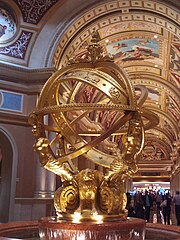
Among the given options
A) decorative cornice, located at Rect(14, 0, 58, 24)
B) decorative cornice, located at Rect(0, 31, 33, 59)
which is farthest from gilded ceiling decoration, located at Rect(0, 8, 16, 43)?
decorative cornice, located at Rect(14, 0, 58, 24)

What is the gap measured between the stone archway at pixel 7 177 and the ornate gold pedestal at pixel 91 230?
5521mm

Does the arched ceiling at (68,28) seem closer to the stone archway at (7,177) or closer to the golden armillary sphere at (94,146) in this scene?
the stone archway at (7,177)

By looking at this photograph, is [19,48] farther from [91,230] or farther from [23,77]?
[91,230]

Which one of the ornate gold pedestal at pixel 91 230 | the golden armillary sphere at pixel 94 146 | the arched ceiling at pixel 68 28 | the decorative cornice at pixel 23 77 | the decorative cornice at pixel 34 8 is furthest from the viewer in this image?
the decorative cornice at pixel 34 8

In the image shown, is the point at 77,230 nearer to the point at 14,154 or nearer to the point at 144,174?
the point at 14,154

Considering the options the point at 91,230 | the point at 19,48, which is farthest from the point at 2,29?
the point at 91,230

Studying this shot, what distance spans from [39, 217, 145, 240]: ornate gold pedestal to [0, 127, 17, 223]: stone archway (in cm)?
552

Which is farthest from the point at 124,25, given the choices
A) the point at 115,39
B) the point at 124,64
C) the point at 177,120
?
the point at 177,120

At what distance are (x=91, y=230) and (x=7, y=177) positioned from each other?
6452mm

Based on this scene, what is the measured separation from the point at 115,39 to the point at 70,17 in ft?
10.0

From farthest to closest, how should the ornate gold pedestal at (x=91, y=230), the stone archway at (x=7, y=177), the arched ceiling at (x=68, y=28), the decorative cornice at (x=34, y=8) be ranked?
the decorative cornice at (x=34, y=8), the arched ceiling at (x=68, y=28), the stone archway at (x=7, y=177), the ornate gold pedestal at (x=91, y=230)

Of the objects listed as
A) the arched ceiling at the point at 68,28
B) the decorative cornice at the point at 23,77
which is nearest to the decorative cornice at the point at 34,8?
the arched ceiling at the point at 68,28

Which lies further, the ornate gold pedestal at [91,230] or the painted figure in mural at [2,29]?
the painted figure in mural at [2,29]

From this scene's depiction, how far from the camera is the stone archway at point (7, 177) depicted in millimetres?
9016
